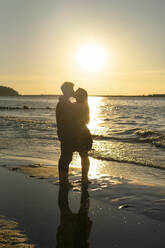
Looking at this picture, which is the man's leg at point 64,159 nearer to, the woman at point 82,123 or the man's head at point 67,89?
the woman at point 82,123

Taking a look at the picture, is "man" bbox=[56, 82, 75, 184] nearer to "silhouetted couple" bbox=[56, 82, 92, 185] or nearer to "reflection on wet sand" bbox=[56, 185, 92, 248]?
"silhouetted couple" bbox=[56, 82, 92, 185]

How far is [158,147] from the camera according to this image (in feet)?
48.0

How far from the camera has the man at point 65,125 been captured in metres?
6.05

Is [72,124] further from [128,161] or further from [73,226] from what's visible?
[128,161]

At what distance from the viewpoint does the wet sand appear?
3.97 metres

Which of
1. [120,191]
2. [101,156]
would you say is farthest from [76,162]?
[120,191]

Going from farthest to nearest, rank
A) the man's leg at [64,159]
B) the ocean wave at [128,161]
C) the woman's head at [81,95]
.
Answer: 1. the ocean wave at [128,161]
2. the man's leg at [64,159]
3. the woman's head at [81,95]

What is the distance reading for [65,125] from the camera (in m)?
Answer: 6.22

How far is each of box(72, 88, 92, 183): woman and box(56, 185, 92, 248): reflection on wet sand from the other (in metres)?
1.10

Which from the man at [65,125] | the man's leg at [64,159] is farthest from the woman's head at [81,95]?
the man's leg at [64,159]

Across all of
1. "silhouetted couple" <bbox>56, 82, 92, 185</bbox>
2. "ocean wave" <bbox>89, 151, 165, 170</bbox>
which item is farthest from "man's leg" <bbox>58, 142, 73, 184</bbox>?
"ocean wave" <bbox>89, 151, 165, 170</bbox>

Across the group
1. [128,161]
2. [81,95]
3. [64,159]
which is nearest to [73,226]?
[64,159]

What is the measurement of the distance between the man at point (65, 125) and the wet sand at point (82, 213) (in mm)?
538

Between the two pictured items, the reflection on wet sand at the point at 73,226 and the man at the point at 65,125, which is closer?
the reflection on wet sand at the point at 73,226
